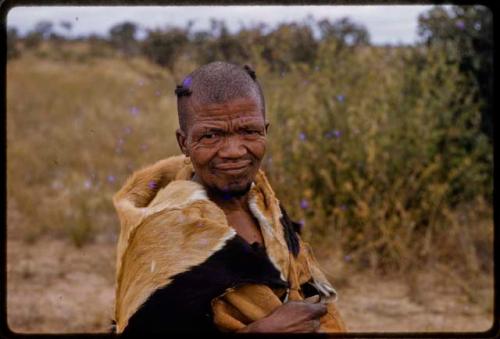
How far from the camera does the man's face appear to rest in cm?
172

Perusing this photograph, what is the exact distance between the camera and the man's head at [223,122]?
172 centimetres

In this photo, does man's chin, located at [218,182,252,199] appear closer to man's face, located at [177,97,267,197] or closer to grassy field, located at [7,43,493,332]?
man's face, located at [177,97,267,197]

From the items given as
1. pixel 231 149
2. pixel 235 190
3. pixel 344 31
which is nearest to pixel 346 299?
pixel 344 31

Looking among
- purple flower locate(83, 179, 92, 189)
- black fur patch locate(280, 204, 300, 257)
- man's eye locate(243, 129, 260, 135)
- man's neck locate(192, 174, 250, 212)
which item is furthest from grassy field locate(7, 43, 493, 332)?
man's eye locate(243, 129, 260, 135)

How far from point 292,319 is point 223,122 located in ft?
1.59

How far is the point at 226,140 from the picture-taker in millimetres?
1746

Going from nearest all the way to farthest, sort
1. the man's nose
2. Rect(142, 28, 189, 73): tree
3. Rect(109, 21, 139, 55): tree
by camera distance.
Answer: the man's nose → Rect(142, 28, 189, 73): tree → Rect(109, 21, 139, 55): tree

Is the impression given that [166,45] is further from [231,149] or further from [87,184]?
[231,149]

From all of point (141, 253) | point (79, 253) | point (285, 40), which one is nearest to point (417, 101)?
point (285, 40)

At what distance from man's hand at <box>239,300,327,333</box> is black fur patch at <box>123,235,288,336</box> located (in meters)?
0.09

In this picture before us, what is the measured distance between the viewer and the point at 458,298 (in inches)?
171

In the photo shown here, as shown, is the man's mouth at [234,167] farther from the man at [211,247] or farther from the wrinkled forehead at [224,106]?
the wrinkled forehead at [224,106]

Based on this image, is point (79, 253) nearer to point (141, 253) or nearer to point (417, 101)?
point (417, 101)

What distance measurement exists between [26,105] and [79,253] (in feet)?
17.8
